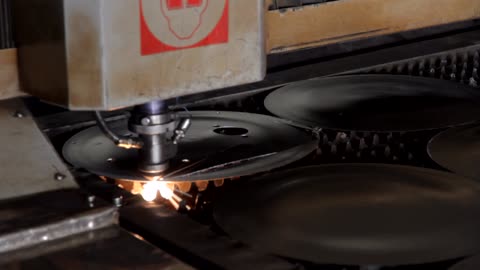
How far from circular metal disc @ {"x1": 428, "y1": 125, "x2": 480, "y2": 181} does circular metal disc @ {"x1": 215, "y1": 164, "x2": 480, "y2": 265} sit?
0.06 meters

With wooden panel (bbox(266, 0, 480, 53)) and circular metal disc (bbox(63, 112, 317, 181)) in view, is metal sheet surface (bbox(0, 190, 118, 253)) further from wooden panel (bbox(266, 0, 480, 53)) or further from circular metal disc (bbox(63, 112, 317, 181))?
wooden panel (bbox(266, 0, 480, 53))

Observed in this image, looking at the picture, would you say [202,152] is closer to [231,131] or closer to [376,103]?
[231,131]

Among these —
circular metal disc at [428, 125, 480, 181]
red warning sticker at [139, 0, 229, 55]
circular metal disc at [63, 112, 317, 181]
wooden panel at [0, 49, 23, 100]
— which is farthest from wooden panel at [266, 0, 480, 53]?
red warning sticker at [139, 0, 229, 55]

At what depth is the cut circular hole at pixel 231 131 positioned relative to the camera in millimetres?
1544

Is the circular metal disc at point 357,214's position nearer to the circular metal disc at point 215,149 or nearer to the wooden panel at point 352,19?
the circular metal disc at point 215,149

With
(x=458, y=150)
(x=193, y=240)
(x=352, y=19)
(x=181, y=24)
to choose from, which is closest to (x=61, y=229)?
(x=193, y=240)

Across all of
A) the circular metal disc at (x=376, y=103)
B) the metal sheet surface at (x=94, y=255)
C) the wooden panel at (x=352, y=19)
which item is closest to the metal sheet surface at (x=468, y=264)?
the metal sheet surface at (x=94, y=255)

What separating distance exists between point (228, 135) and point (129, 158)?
19 cm

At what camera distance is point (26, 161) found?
1262 millimetres

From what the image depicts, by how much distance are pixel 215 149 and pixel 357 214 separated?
304 millimetres

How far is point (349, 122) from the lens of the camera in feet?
5.33

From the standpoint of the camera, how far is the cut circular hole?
154cm

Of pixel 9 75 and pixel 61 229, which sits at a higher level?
pixel 9 75

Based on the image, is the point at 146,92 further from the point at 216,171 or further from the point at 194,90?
the point at 216,171
